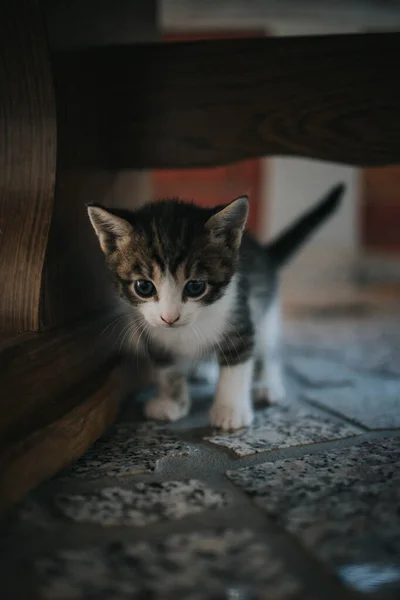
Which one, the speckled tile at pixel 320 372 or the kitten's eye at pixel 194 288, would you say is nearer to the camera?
the kitten's eye at pixel 194 288

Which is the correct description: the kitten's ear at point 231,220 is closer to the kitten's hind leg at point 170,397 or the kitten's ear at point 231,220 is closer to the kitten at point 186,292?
the kitten at point 186,292

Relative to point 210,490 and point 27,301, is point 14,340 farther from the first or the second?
point 210,490

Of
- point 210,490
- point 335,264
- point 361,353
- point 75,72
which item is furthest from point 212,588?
point 335,264

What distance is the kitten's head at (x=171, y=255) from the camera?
127 centimetres

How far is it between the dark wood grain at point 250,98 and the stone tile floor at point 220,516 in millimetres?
689

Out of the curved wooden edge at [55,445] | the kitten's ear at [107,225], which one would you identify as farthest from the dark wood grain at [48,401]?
the kitten's ear at [107,225]

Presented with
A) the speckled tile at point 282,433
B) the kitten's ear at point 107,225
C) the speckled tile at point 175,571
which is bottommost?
the speckled tile at point 175,571

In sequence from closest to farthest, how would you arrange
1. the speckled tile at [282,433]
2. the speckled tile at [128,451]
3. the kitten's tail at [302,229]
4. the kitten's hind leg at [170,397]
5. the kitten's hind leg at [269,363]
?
the speckled tile at [128,451], the speckled tile at [282,433], the kitten's hind leg at [170,397], the kitten's hind leg at [269,363], the kitten's tail at [302,229]

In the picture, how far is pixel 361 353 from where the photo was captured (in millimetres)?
2193

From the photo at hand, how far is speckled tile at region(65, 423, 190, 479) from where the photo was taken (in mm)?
1077

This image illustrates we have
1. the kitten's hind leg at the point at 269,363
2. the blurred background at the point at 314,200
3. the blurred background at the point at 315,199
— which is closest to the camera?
the kitten's hind leg at the point at 269,363

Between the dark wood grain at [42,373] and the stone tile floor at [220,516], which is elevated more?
the dark wood grain at [42,373]

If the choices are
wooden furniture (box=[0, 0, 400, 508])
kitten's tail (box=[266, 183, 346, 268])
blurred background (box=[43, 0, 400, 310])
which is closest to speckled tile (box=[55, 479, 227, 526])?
wooden furniture (box=[0, 0, 400, 508])

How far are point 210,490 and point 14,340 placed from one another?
17.5 inches
